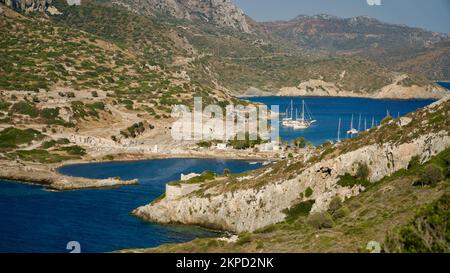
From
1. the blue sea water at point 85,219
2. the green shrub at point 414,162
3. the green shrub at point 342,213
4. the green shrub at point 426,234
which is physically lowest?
the blue sea water at point 85,219

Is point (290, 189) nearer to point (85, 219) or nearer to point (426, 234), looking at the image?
point (85, 219)

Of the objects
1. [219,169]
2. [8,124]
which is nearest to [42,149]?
[8,124]

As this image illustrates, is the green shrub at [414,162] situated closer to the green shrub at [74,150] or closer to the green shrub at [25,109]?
the green shrub at [74,150]

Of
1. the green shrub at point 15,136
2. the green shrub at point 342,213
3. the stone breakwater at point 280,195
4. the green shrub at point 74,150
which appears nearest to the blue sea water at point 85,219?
the stone breakwater at point 280,195

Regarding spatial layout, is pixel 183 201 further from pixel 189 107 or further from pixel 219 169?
pixel 189 107

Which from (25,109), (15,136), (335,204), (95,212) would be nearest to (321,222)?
(335,204)
